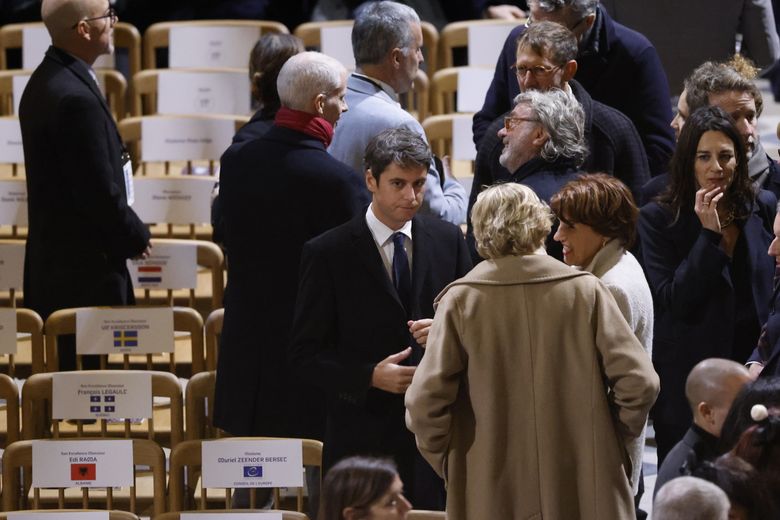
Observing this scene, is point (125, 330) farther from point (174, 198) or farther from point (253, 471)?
point (174, 198)

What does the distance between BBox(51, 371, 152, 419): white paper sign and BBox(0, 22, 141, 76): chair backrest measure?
347cm

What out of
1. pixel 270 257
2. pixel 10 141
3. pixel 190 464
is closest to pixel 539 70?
pixel 270 257

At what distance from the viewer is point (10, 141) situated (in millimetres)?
6387

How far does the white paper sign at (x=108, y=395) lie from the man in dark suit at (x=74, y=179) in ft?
2.58

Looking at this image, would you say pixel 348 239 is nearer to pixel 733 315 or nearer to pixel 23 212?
pixel 733 315

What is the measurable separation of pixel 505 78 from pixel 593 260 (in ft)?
4.62

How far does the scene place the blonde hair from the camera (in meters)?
3.21

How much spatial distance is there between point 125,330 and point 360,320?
48.1 inches

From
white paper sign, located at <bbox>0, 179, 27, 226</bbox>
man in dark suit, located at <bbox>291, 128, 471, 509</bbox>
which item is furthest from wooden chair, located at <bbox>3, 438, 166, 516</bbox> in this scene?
white paper sign, located at <bbox>0, 179, 27, 226</bbox>

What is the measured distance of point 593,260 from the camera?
11.9 feet

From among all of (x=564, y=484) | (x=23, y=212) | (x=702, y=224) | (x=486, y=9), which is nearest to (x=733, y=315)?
(x=702, y=224)

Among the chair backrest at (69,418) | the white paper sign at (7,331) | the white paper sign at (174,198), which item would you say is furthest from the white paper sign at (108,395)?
the white paper sign at (174,198)

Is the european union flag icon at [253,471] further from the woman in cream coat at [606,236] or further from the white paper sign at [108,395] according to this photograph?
the woman in cream coat at [606,236]

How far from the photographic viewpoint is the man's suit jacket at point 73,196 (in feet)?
15.9
